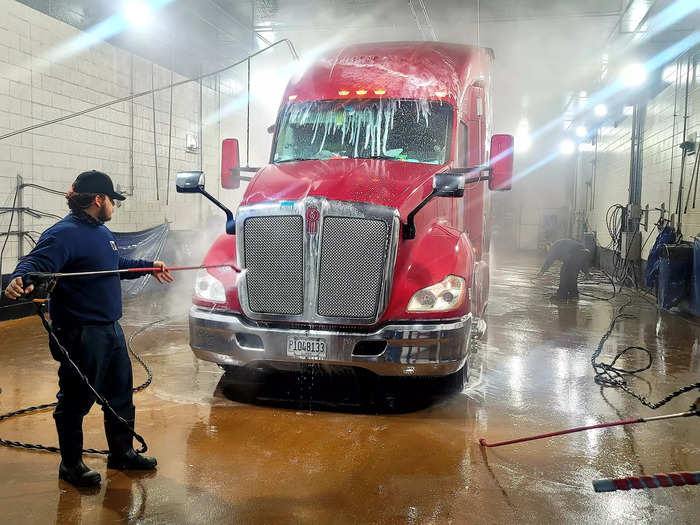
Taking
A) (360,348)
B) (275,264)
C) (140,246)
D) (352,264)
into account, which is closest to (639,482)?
(360,348)

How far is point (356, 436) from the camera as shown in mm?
4777

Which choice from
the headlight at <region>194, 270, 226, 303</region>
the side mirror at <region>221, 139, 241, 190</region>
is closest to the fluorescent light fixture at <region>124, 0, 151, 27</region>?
Answer: the side mirror at <region>221, 139, 241, 190</region>

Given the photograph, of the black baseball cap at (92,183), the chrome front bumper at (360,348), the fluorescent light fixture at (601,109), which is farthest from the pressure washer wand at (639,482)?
the fluorescent light fixture at (601,109)

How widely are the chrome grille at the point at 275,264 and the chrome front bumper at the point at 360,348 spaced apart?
0.21 meters

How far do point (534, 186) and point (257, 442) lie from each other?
34328 mm

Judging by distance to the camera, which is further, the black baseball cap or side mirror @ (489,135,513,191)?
side mirror @ (489,135,513,191)

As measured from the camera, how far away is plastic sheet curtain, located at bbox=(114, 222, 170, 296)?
11.6 metres

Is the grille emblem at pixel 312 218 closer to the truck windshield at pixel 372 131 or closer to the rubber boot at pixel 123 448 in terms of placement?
the truck windshield at pixel 372 131

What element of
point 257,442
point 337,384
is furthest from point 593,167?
point 257,442

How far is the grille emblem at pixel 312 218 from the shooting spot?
16.9ft

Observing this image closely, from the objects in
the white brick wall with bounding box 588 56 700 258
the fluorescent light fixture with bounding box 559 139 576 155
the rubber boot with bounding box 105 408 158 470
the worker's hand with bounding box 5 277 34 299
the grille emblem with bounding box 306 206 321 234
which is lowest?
the rubber boot with bounding box 105 408 158 470

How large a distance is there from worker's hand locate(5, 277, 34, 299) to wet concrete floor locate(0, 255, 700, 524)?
121 centimetres

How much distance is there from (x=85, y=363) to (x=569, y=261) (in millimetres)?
10956

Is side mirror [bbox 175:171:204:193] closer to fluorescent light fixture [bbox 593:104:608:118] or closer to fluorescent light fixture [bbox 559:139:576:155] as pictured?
fluorescent light fixture [bbox 593:104:608:118]
